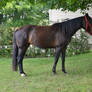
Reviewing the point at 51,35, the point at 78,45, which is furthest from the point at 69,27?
the point at 78,45

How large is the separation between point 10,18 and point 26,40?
14.1m

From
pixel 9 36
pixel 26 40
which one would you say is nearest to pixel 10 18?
pixel 9 36

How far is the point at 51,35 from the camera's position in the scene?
568 cm

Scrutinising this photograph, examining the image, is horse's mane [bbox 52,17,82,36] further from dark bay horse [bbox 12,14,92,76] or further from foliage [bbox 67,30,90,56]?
foliage [bbox 67,30,90,56]

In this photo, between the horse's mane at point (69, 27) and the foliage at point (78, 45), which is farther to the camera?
the foliage at point (78, 45)

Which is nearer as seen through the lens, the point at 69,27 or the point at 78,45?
the point at 69,27

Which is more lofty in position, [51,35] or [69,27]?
[69,27]

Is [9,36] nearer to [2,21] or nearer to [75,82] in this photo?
[75,82]

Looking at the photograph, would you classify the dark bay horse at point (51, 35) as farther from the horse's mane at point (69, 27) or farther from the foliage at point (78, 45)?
the foliage at point (78, 45)

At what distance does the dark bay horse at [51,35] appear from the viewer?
557 cm

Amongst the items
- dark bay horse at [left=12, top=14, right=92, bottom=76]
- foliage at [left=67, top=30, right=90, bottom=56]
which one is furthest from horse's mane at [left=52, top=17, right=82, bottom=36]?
foliage at [left=67, top=30, right=90, bottom=56]

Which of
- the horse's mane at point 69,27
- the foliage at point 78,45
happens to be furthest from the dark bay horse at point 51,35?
the foliage at point 78,45

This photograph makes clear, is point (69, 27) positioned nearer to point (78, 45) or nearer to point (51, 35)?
point (51, 35)

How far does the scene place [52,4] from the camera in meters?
7.10
